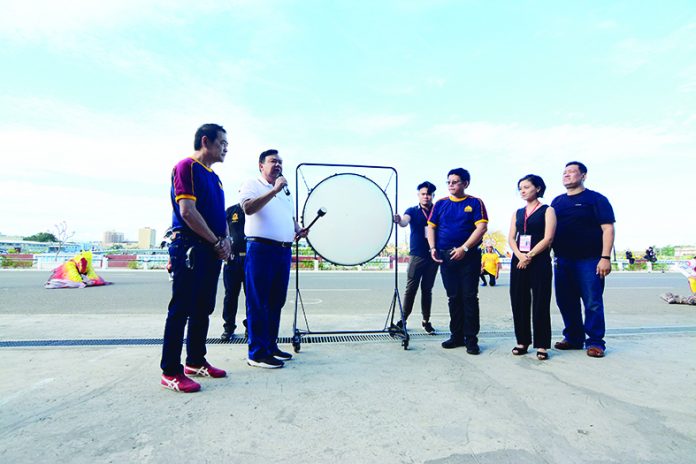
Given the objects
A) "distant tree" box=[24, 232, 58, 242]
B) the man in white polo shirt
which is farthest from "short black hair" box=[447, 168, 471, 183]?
"distant tree" box=[24, 232, 58, 242]

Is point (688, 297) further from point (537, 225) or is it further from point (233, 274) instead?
point (233, 274)

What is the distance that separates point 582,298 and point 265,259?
11.2ft

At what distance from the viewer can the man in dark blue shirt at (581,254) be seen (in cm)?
388

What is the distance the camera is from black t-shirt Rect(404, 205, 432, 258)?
16.3 feet

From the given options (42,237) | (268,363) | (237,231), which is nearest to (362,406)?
(268,363)

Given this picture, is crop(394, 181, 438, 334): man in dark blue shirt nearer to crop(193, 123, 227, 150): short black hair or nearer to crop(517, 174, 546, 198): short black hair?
crop(517, 174, 546, 198): short black hair

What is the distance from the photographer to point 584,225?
397 cm

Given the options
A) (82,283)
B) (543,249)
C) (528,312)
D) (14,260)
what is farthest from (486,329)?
(14,260)

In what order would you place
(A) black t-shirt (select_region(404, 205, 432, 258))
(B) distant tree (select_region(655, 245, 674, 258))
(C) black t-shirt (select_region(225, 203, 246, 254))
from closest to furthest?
(C) black t-shirt (select_region(225, 203, 246, 254)) → (A) black t-shirt (select_region(404, 205, 432, 258)) → (B) distant tree (select_region(655, 245, 674, 258))

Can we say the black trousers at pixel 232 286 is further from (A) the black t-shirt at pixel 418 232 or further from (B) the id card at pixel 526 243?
(B) the id card at pixel 526 243

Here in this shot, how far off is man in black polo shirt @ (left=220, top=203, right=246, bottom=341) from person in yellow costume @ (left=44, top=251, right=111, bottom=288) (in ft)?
28.0

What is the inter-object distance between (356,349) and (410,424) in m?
1.75

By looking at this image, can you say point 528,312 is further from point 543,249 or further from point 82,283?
point 82,283

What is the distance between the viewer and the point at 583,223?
3975 mm
